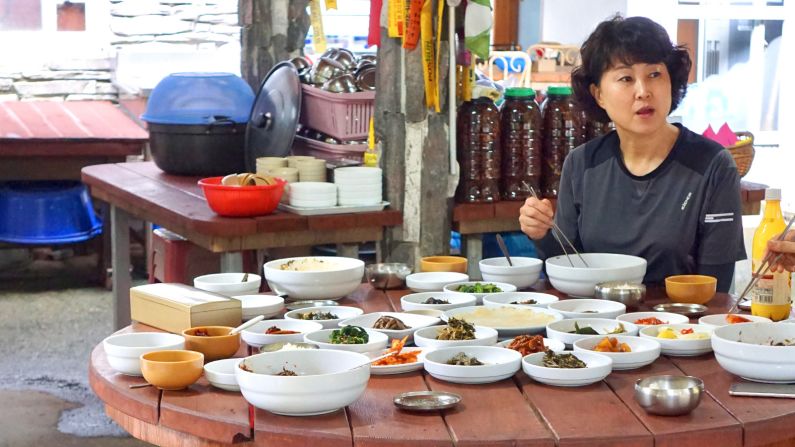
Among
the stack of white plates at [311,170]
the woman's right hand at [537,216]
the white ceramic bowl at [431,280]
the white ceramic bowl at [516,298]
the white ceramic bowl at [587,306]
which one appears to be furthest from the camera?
the stack of white plates at [311,170]

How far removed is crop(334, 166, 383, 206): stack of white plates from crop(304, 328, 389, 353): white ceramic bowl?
2.05 metres

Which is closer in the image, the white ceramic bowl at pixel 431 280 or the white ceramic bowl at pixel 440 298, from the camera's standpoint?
the white ceramic bowl at pixel 440 298

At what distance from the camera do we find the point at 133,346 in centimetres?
235

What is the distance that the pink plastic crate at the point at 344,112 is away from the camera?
4.89 metres

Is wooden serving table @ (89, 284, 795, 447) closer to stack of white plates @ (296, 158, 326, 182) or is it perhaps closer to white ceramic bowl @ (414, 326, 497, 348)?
white ceramic bowl @ (414, 326, 497, 348)

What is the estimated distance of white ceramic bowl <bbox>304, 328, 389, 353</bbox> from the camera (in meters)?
2.29

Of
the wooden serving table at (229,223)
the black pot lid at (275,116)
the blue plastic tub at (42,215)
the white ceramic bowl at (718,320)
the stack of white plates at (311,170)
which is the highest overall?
the black pot lid at (275,116)

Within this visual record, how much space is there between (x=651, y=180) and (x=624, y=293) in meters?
0.76

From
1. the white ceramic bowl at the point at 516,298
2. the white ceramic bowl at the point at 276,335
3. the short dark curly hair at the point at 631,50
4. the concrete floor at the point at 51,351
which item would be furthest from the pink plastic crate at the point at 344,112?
the white ceramic bowl at the point at 276,335

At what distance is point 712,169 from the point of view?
336 centimetres

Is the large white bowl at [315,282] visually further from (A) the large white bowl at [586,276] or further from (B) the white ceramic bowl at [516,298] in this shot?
(A) the large white bowl at [586,276]

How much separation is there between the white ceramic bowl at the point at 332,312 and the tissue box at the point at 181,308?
0.12 metres

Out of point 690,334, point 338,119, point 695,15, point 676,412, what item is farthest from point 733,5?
point 676,412

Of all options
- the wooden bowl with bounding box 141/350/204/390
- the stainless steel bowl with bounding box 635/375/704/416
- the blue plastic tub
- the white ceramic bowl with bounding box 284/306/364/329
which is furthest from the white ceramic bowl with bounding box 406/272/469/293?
the blue plastic tub
